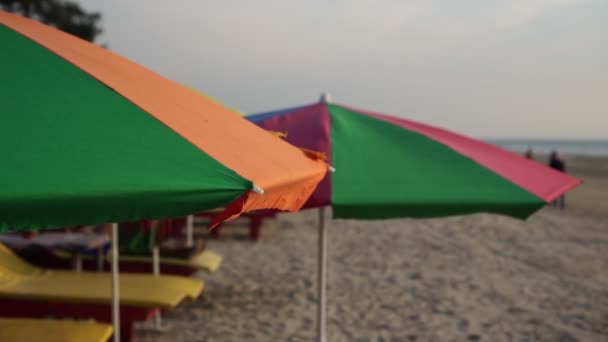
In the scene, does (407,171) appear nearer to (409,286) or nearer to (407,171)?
(407,171)

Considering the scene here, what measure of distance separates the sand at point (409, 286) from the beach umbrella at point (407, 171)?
2250 mm

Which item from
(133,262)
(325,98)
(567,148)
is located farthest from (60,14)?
(567,148)

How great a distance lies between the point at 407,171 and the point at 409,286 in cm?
411

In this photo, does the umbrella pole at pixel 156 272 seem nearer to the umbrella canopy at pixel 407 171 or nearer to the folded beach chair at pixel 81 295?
the folded beach chair at pixel 81 295

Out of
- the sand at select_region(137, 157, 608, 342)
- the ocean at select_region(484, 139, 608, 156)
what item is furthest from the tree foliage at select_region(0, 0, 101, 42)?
the ocean at select_region(484, 139, 608, 156)

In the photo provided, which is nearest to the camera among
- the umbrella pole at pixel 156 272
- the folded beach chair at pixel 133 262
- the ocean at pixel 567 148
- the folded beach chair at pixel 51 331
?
the folded beach chair at pixel 51 331

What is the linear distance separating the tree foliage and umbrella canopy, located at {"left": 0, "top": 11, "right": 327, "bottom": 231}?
2127 centimetres

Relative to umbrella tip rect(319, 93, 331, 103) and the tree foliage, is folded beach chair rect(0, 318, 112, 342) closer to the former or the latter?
umbrella tip rect(319, 93, 331, 103)

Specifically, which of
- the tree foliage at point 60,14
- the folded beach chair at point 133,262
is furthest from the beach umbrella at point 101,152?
the tree foliage at point 60,14

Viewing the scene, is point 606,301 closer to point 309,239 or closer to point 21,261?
point 309,239

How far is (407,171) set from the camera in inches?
114

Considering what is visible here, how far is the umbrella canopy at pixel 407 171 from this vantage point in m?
2.70

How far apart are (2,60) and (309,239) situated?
8.50 meters

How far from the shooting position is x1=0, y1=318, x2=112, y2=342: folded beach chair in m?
3.23
